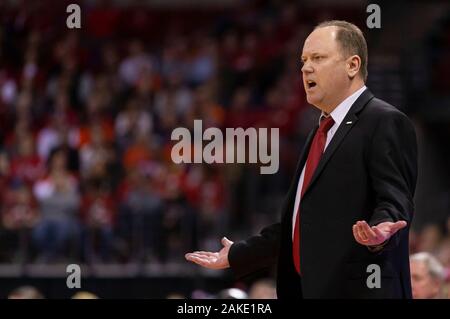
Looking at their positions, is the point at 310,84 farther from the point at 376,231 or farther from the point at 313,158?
the point at 376,231

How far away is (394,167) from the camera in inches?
137

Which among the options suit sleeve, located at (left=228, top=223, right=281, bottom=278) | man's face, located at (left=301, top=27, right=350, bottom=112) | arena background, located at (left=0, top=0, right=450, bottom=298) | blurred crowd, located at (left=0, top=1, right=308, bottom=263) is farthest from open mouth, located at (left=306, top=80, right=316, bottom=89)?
blurred crowd, located at (left=0, top=1, right=308, bottom=263)

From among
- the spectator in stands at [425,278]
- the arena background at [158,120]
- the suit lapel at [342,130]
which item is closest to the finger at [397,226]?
the suit lapel at [342,130]

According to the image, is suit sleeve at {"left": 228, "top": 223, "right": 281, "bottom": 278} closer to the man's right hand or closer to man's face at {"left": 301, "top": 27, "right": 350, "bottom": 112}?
the man's right hand

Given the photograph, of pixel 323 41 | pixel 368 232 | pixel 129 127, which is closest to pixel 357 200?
pixel 368 232

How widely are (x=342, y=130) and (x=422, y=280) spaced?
249 centimetres

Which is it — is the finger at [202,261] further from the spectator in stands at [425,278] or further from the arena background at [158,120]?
the arena background at [158,120]

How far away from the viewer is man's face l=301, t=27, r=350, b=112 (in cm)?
367

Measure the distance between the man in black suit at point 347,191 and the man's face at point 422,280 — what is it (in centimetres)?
225

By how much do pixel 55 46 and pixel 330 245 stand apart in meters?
11.2

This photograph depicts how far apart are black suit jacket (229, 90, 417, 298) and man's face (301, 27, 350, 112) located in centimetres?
12

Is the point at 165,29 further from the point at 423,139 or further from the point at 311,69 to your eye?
the point at 311,69

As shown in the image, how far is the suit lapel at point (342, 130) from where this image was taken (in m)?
3.62

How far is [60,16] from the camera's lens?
14742 millimetres
